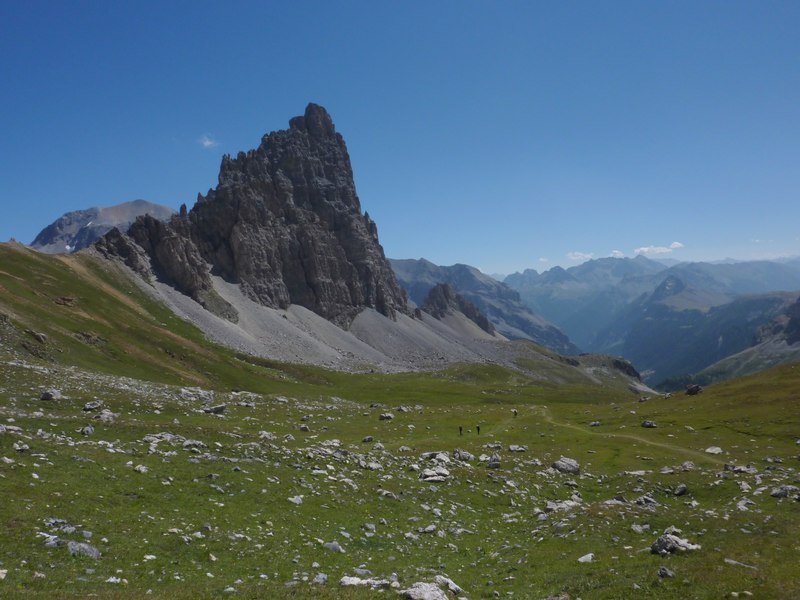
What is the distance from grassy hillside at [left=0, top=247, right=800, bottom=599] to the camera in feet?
60.1

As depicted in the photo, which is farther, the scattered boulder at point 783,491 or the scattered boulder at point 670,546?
the scattered boulder at point 783,491

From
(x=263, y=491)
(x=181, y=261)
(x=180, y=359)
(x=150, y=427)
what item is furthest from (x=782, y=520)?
(x=181, y=261)

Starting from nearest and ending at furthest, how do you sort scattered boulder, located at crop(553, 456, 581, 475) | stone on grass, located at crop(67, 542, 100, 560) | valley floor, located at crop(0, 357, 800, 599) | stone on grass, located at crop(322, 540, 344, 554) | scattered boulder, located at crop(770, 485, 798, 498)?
stone on grass, located at crop(67, 542, 100, 560) < valley floor, located at crop(0, 357, 800, 599) < stone on grass, located at crop(322, 540, 344, 554) < scattered boulder, located at crop(770, 485, 798, 498) < scattered boulder, located at crop(553, 456, 581, 475)

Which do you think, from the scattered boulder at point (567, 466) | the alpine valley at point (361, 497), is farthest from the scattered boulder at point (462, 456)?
the scattered boulder at point (567, 466)

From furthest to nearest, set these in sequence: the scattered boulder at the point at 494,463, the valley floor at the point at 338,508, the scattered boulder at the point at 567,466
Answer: the scattered boulder at the point at 567,466 < the scattered boulder at the point at 494,463 < the valley floor at the point at 338,508

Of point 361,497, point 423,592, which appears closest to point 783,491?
point 361,497

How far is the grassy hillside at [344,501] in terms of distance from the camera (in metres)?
18.3

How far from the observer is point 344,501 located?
2970 cm

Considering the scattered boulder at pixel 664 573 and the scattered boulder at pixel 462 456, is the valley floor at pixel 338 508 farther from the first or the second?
the scattered boulder at pixel 462 456

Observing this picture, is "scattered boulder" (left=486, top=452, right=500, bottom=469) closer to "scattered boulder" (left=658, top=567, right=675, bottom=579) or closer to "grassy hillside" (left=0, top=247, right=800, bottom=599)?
"grassy hillside" (left=0, top=247, right=800, bottom=599)

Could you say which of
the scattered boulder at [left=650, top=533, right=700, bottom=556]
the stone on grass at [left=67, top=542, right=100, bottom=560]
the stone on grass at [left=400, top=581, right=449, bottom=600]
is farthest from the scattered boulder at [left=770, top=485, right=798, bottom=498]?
the stone on grass at [left=67, top=542, right=100, bottom=560]

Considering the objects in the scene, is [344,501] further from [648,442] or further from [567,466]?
[648,442]

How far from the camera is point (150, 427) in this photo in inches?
1389

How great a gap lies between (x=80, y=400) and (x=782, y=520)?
51.0 metres
